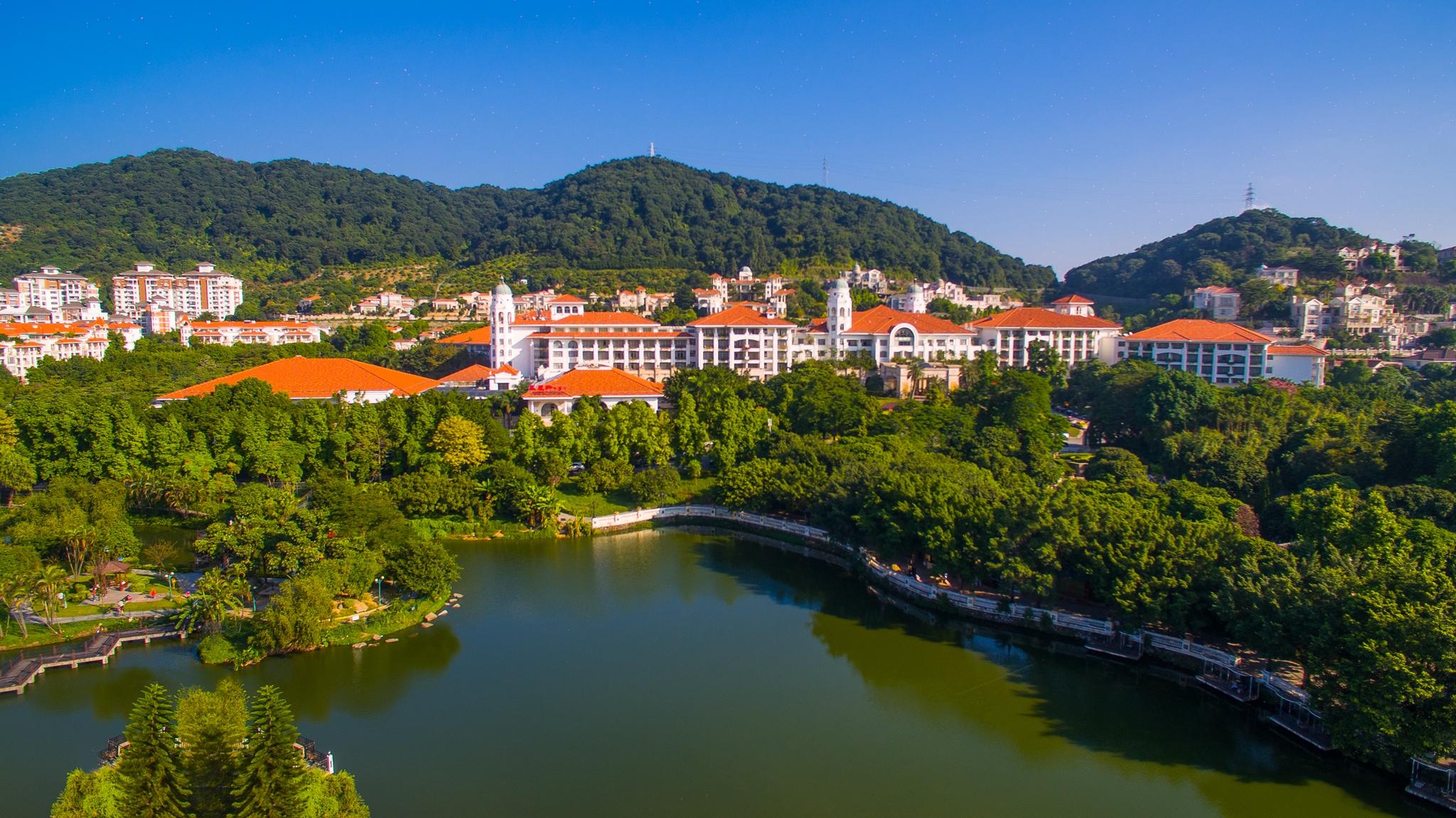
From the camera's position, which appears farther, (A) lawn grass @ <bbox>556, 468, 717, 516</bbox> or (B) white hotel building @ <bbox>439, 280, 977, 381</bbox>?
(B) white hotel building @ <bbox>439, 280, 977, 381</bbox>

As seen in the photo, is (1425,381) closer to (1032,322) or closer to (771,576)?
(1032,322)

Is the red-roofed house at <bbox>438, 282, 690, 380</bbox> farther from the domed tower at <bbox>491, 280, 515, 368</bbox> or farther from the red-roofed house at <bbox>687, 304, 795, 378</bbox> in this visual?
the red-roofed house at <bbox>687, 304, 795, 378</bbox>

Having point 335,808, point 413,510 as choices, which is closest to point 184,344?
point 413,510

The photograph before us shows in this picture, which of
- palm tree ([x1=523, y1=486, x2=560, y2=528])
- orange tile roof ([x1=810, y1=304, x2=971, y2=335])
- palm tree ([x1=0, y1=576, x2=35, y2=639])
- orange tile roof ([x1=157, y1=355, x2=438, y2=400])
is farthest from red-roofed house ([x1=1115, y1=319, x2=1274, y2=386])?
palm tree ([x1=0, y1=576, x2=35, y2=639])

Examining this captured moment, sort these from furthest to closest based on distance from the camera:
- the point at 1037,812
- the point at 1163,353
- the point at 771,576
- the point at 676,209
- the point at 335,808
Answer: the point at 676,209 → the point at 1163,353 → the point at 771,576 → the point at 1037,812 → the point at 335,808

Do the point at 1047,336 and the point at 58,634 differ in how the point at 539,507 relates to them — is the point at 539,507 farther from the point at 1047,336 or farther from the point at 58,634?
the point at 1047,336

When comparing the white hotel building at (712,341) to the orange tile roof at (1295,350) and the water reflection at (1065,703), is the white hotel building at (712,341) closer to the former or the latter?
the orange tile roof at (1295,350)

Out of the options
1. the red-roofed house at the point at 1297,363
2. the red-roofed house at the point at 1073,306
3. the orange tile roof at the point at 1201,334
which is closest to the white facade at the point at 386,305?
the red-roofed house at the point at 1073,306
